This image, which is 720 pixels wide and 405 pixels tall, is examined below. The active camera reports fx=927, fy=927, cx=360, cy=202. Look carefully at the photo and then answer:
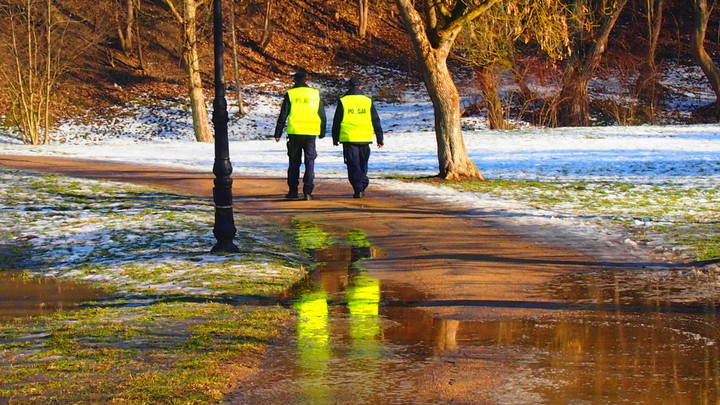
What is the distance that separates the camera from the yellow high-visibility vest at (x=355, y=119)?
1480 cm

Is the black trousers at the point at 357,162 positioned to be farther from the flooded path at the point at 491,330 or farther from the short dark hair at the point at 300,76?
the flooded path at the point at 491,330

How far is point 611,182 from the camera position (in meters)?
18.0

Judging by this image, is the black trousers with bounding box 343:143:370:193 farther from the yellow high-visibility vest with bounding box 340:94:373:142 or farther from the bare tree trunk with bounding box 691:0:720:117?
the bare tree trunk with bounding box 691:0:720:117

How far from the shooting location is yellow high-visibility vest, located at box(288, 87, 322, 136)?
14.3 metres

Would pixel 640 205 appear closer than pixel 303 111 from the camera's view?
Yes

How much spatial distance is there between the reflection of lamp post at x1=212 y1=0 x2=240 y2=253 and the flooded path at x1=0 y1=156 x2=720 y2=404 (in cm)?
110

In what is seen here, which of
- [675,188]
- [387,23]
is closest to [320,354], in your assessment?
[675,188]

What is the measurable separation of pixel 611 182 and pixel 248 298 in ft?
37.7

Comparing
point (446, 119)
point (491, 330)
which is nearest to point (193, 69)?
point (446, 119)

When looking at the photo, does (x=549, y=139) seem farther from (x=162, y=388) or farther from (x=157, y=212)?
(x=162, y=388)

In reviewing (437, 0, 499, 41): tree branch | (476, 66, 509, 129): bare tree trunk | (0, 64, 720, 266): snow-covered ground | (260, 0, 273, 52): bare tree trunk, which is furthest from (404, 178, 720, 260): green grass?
(260, 0, 273, 52): bare tree trunk

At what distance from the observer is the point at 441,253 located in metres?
10.3

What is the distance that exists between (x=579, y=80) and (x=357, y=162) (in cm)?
2419

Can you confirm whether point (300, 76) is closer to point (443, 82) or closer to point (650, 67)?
point (443, 82)
